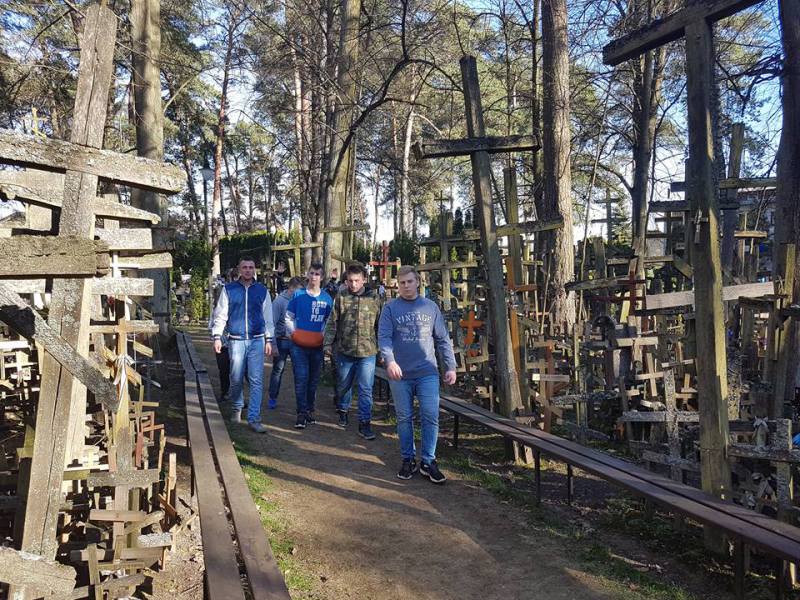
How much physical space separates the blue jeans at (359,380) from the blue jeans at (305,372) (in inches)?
11.1

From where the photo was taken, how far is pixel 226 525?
3551 mm

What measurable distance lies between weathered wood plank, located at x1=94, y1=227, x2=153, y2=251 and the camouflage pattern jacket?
2711mm

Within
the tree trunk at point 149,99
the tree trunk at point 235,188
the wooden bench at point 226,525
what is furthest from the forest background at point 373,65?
the tree trunk at point 235,188

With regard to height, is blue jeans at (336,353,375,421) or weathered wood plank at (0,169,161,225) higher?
weathered wood plank at (0,169,161,225)

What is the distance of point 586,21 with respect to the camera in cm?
1070

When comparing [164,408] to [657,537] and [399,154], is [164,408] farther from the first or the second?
[399,154]

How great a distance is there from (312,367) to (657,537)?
3.93 metres

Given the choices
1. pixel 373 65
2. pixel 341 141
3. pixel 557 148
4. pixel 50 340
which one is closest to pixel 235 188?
pixel 373 65

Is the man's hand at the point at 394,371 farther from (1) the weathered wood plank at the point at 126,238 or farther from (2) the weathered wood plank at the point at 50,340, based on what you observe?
(2) the weathered wood plank at the point at 50,340

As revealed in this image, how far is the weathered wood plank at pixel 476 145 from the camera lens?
19.6 ft

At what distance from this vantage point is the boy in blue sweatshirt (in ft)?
23.4

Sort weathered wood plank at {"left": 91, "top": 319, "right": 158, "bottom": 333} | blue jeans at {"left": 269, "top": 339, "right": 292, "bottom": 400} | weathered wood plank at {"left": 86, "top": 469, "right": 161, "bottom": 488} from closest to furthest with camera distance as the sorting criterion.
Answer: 1. weathered wood plank at {"left": 86, "top": 469, "right": 161, "bottom": 488}
2. weathered wood plank at {"left": 91, "top": 319, "right": 158, "bottom": 333}
3. blue jeans at {"left": 269, "top": 339, "right": 292, "bottom": 400}

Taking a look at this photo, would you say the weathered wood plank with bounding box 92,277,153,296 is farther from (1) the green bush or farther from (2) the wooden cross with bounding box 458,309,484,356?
(1) the green bush

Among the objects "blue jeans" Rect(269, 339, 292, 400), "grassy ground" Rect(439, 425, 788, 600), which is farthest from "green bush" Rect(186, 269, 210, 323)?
"grassy ground" Rect(439, 425, 788, 600)
